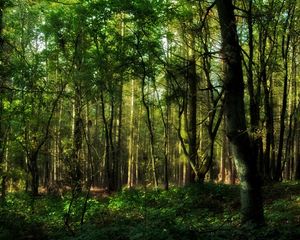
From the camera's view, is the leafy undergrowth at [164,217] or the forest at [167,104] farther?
the forest at [167,104]

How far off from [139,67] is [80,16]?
3.86 m

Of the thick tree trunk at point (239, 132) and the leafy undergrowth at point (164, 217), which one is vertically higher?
the thick tree trunk at point (239, 132)

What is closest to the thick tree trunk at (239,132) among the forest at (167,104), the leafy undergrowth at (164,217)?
the forest at (167,104)

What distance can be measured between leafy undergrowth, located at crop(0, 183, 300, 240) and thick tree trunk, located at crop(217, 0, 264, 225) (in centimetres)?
45

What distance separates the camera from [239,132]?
24.2 feet

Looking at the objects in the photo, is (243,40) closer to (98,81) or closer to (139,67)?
(139,67)

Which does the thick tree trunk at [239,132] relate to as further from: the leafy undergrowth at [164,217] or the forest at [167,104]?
the leafy undergrowth at [164,217]

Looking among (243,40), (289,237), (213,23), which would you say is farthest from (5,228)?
(213,23)

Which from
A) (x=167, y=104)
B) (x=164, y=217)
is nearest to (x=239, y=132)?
(x=164, y=217)

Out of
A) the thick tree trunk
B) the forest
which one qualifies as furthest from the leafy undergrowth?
the thick tree trunk

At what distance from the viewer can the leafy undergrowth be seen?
6.91 metres

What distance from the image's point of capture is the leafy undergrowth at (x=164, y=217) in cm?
691

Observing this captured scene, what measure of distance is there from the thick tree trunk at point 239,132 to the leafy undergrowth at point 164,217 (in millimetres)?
449

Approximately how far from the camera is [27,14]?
2105 centimetres
